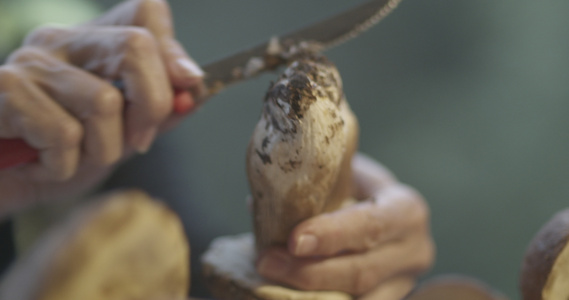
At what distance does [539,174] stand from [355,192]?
32 centimetres

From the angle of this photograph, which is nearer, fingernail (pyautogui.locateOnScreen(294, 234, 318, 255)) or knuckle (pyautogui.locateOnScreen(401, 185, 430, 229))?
fingernail (pyautogui.locateOnScreen(294, 234, 318, 255))

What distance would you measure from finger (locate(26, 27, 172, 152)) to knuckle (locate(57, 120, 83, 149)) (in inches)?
3.2

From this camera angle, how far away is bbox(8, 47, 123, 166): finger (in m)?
0.57

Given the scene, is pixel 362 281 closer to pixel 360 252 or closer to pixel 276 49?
pixel 360 252

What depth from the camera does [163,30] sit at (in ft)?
2.41

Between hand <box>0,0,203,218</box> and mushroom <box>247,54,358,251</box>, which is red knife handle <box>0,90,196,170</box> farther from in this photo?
mushroom <box>247,54,358,251</box>

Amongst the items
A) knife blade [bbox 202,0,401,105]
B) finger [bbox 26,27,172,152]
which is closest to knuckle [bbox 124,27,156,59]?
finger [bbox 26,27,172,152]

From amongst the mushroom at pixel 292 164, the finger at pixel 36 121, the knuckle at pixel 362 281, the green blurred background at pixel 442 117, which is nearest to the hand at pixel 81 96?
the finger at pixel 36 121

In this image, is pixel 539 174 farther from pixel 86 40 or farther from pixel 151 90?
pixel 86 40

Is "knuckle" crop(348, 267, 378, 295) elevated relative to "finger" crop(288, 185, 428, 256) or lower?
lower

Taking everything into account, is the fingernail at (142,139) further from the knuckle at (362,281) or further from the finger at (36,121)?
the knuckle at (362,281)

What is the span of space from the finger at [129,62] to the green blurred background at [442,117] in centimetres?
12

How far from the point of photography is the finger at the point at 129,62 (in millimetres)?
622

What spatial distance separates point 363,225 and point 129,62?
415mm
